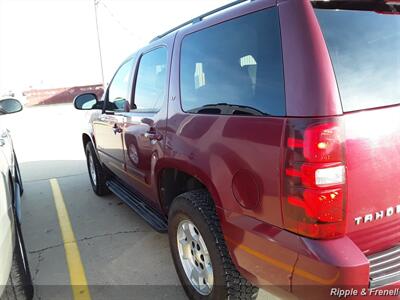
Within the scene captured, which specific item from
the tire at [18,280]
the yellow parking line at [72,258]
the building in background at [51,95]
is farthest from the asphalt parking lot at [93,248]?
the building in background at [51,95]

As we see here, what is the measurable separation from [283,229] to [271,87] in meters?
0.73

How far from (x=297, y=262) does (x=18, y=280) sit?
6.88 feet

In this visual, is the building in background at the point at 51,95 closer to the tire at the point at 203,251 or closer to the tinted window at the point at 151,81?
the tinted window at the point at 151,81

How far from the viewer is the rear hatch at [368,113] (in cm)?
167

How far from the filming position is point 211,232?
2.31 metres

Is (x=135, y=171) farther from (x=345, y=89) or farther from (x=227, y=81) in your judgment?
(x=345, y=89)

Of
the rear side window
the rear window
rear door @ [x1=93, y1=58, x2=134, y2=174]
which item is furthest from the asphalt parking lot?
the rear window

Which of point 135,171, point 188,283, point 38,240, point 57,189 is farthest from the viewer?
point 57,189

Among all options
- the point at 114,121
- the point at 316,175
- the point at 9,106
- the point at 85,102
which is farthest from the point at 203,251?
the point at 85,102

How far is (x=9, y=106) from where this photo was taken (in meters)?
3.90

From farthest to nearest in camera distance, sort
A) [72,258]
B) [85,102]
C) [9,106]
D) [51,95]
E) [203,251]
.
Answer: [51,95], [85,102], [9,106], [72,258], [203,251]

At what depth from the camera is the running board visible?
3280 millimetres

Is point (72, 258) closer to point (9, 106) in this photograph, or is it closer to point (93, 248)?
point (93, 248)

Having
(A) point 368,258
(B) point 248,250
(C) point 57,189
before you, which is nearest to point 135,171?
(B) point 248,250
